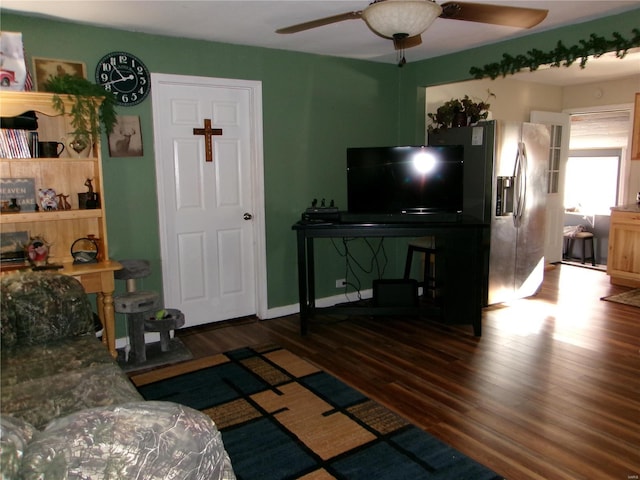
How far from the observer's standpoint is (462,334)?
385 cm

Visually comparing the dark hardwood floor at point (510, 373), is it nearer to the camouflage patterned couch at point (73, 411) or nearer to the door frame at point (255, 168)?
the door frame at point (255, 168)

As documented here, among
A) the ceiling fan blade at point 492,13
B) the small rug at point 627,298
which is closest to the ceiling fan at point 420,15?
the ceiling fan blade at point 492,13

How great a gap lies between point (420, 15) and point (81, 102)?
211 cm

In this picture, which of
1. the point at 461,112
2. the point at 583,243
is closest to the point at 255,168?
the point at 461,112

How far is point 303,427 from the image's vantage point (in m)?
2.51

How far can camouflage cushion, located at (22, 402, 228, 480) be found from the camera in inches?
38.9

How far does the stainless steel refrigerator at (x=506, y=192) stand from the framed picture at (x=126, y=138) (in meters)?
2.74

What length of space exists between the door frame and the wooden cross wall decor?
29 cm

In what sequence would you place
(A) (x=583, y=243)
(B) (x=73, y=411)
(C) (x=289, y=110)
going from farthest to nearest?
(A) (x=583, y=243)
(C) (x=289, y=110)
(B) (x=73, y=411)

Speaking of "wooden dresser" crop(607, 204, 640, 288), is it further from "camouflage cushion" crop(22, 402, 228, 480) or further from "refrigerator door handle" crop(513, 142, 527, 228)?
"camouflage cushion" crop(22, 402, 228, 480)

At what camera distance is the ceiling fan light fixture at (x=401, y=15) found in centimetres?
210

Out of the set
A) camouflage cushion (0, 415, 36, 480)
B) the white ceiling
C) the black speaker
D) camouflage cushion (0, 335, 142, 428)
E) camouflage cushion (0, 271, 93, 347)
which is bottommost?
the black speaker

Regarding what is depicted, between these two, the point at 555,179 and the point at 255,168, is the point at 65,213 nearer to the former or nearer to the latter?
the point at 255,168

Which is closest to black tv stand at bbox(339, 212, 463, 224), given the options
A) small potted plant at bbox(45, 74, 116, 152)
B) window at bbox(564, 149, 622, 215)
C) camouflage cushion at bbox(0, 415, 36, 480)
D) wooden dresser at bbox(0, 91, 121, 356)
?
wooden dresser at bbox(0, 91, 121, 356)
